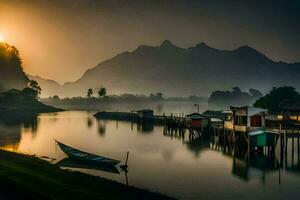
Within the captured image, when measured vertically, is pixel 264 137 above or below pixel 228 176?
above

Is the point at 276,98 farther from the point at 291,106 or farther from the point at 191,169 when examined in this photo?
the point at 191,169

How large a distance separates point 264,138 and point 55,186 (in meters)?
34.3

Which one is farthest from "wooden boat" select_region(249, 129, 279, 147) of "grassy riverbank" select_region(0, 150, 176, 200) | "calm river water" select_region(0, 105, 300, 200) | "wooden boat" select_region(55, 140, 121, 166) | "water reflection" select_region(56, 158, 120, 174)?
"grassy riverbank" select_region(0, 150, 176, 200)

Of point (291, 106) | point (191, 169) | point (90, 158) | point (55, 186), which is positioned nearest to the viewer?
point (55, 186)

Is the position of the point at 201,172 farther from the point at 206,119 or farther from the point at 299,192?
the point at 206,119

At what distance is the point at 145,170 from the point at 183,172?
15.8 ft

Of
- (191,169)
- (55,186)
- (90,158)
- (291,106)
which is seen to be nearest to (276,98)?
(291,106)

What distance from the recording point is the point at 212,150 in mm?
59875

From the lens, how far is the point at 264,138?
5181 cm

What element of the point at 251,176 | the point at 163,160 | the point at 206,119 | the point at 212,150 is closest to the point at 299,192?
the point at 251,176

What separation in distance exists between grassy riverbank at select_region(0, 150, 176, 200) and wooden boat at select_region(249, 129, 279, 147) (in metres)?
27.4

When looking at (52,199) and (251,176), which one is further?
(251,176)

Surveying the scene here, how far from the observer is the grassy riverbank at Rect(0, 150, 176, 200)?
25.3m

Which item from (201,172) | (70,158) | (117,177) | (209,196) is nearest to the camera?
(209,196)
